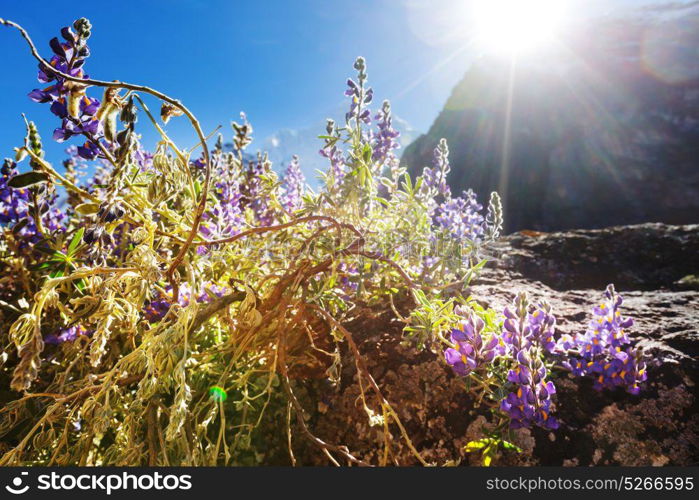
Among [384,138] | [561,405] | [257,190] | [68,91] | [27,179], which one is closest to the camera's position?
[27,179]

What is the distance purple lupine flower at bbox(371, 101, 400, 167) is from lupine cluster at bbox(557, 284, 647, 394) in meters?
1.22

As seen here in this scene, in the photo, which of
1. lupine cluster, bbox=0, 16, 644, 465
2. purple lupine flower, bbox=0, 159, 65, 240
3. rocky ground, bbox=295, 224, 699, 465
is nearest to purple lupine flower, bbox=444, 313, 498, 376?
lupine cluster, bbox=0, 16, 644, 465

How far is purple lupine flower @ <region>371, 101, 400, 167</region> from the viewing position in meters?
2.28

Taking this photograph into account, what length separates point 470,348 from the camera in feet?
3.91

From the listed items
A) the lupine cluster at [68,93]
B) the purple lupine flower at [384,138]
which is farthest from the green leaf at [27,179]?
the purple lupine flower at [384,138]

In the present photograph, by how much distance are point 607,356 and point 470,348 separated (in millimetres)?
525

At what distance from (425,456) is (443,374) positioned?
0.26 m

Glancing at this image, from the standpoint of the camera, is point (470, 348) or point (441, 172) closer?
point (470, 348)

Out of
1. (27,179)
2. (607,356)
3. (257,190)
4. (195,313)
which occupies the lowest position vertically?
(607,356)

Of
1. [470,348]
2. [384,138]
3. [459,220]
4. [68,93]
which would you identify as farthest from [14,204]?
[459,220]

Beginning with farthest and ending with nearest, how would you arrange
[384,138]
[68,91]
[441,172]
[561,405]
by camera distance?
[441,172] < [384,138] < [561,405] < [68,91]

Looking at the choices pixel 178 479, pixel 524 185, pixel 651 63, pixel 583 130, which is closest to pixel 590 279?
pixel 178 479

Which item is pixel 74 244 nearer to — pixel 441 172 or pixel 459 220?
pixel 459 220

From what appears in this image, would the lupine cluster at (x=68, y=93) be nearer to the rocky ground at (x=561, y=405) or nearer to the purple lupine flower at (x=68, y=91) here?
the purple lupine flower at (x=68, y=91)
